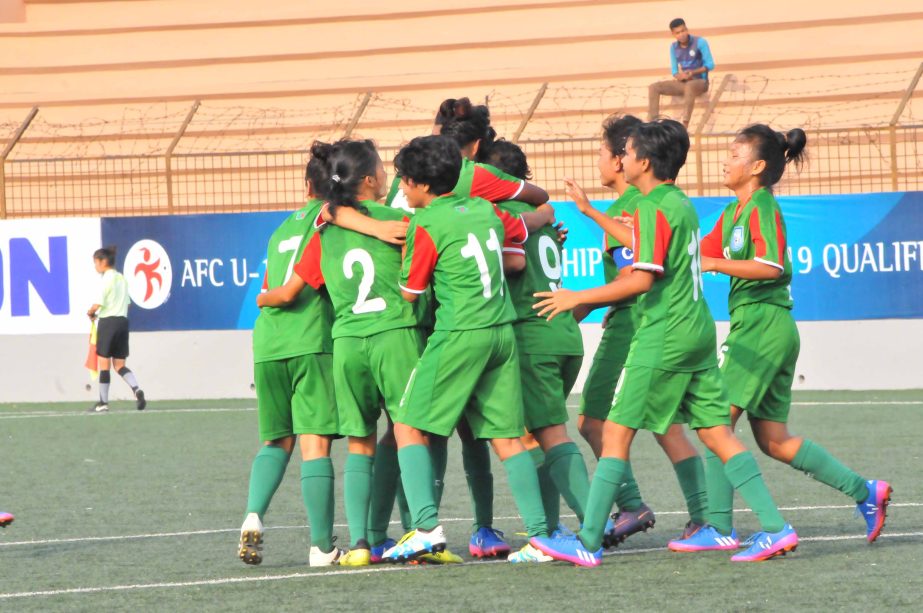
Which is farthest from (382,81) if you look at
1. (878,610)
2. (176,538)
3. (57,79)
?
(878,610)

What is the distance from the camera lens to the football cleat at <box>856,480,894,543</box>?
256 inches

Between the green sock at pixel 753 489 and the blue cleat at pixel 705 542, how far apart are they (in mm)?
417

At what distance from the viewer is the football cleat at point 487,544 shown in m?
6.62

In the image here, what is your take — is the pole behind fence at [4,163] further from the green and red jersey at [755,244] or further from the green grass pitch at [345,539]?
the green and red jersey at [755,244]

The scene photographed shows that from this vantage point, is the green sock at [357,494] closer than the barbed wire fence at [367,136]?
Yes

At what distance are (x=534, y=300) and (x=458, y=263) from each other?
60 centimetres

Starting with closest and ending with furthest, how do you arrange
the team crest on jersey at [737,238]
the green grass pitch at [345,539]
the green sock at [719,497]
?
the green grass pitch at [345,539] → the green sock at [719,497] → the team crest on jersey at [737,238]

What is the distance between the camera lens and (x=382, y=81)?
20828mm

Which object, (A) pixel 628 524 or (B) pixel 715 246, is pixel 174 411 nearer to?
(A) pixel 628 524

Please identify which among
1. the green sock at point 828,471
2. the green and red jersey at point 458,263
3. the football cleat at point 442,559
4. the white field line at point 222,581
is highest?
the green and red jersey at point 458,263

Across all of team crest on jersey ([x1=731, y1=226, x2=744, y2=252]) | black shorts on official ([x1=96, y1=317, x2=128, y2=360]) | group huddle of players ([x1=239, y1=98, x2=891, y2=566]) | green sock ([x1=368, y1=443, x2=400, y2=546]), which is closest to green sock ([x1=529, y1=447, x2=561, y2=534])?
group huddle of players ([x1=239, y1=98, x2=891, y2=566])

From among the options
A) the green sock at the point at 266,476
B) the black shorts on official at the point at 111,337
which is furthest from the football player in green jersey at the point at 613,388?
the black shorts on official at the point at 111,337

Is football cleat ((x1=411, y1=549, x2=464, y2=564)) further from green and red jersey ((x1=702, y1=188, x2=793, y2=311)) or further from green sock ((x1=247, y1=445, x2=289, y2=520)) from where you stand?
green and red jersey ((x1=702, y1=188, x2=793, y2=311))

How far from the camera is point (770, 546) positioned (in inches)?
240
